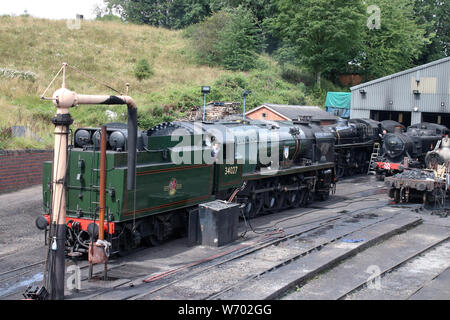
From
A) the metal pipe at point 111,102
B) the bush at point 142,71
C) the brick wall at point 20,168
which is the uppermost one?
the bush at point 142,71

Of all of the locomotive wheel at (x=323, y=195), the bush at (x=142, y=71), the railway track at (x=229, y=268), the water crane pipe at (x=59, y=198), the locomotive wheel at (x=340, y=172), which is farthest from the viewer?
the bush at (x=142, y=71)

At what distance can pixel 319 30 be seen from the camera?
4591cm

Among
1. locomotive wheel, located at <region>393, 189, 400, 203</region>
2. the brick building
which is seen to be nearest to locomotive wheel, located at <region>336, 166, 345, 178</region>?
the brick building

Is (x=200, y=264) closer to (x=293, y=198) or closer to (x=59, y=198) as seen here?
(x=59, y=198)

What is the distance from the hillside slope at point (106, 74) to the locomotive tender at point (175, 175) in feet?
27.0

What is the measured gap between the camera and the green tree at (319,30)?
A: 4531 cm

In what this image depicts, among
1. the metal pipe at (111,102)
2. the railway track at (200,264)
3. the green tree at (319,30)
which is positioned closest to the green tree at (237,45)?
the green tree at (319,30)

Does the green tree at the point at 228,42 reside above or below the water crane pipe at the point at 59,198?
above

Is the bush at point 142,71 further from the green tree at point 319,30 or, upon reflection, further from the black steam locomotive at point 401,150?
the black steam locomotive at point 401,150

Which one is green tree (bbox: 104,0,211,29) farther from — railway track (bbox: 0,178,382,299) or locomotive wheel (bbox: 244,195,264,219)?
railway track (bbox: 0,178,382,299)

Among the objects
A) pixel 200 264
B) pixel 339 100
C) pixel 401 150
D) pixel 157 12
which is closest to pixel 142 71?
pixel 339 100
